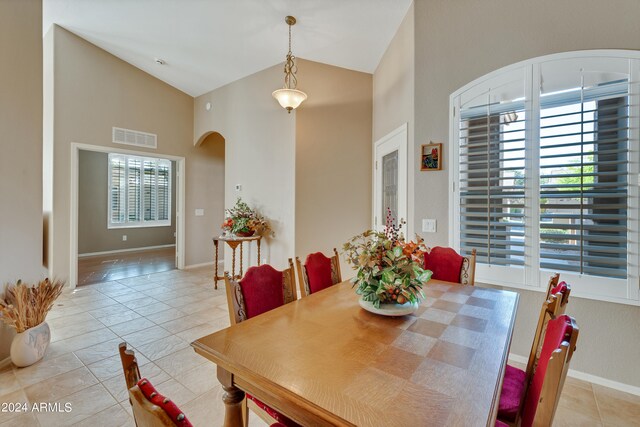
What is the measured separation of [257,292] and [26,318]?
2163 mm

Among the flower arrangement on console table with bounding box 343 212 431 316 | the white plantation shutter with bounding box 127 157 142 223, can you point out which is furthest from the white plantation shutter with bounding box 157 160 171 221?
the flower arrangement on console table with bounding box 343 212 431 316

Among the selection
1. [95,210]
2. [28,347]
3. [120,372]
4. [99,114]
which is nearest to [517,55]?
[120,372]

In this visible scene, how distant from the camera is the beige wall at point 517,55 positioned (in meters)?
2.01

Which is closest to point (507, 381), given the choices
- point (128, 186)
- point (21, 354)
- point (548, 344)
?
point (548, 344)

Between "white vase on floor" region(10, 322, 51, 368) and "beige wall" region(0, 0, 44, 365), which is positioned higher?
"beige wall" region(0, 0, 44, 365)

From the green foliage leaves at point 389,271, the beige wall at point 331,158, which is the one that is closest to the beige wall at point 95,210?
the beige wall at point 331,158

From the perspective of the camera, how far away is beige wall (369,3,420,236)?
2.96 meters

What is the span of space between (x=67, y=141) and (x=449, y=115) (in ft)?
17.1

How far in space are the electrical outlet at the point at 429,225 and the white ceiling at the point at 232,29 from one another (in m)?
2.26

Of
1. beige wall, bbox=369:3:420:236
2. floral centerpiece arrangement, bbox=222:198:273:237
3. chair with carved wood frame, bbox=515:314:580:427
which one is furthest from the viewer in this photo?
floral centerpiece arrangement, bbox=222:198:273:237

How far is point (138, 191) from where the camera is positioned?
25.1 feet

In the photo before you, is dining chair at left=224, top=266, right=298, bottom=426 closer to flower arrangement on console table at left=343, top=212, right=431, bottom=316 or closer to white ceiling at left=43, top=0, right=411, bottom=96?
flower arrangement on console table at left=343, top=212, right=431, bottom=316

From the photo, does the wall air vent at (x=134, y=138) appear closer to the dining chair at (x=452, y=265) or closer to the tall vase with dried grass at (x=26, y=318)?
the tall vase with dried grass at (x=26, y=318)

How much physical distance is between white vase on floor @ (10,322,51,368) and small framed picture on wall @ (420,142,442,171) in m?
3.67
